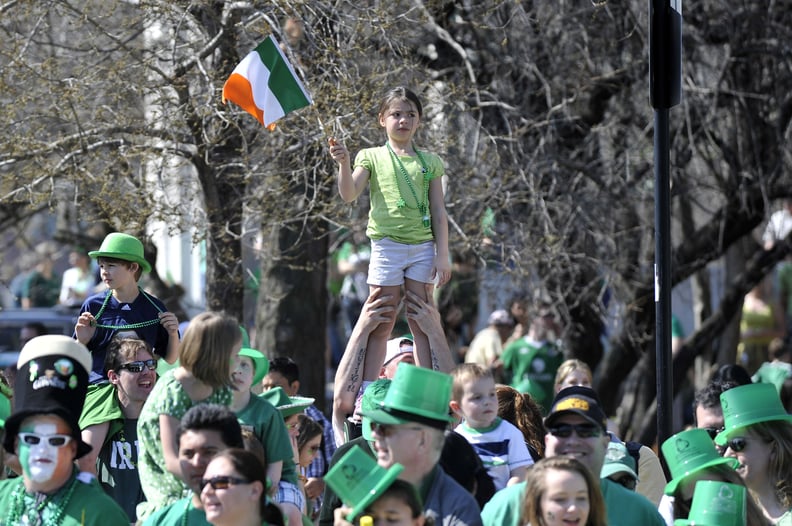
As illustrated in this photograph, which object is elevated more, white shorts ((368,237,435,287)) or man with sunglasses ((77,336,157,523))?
white shorts ((368,237,435,287))

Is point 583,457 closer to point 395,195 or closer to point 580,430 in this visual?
point 580,430

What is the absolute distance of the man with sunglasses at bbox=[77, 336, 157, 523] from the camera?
6.86m

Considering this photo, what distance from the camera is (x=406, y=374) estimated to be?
529 centimetres

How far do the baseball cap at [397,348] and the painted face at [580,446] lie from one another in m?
2.58

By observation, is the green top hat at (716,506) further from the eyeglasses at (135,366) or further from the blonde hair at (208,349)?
the eyeglasses at (135,366)

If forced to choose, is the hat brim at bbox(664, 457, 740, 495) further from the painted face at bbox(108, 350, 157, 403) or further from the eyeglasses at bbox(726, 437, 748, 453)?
the painted face at bbox(108, 350, 157, 403)

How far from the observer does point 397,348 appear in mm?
8094

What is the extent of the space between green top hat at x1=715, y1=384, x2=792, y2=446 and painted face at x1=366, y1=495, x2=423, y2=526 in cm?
188

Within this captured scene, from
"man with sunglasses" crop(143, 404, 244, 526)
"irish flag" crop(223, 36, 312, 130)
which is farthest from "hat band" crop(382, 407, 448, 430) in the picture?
"irish flag" crop(223, 36, 312, 130)

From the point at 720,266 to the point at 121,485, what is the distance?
1228 cm

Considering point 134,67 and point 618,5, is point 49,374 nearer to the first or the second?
point 134,67

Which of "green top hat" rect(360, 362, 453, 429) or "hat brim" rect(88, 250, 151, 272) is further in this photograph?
"hat brim" rect(88, 250, 151, 272)

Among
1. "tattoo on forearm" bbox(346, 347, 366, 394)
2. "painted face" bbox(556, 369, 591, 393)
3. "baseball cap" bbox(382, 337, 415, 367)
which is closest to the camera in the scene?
"tattoo on forearm" bbox(346, 347, 366, 394)

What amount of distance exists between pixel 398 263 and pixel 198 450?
8.82 ft
